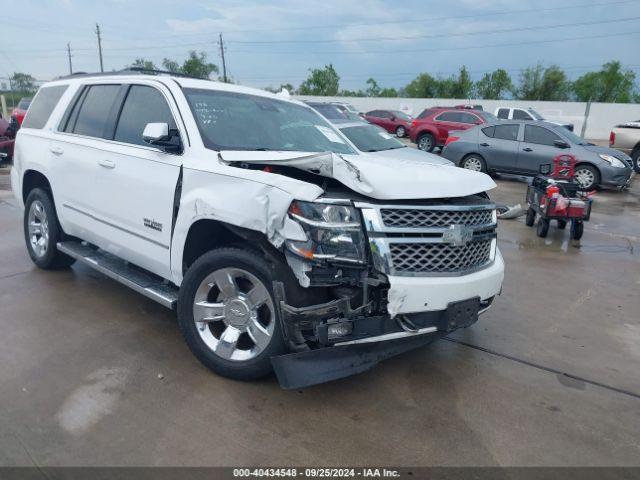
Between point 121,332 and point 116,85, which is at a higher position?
point 116,85

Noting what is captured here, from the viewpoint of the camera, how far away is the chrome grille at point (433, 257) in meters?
3.09

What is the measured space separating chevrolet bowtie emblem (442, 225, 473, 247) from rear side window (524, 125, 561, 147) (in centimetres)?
1068

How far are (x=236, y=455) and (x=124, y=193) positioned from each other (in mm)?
2302

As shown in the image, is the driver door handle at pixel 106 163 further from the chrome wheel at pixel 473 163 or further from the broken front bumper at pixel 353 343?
the chrome wheel at pixel 473 163

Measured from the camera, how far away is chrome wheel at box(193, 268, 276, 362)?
327cm

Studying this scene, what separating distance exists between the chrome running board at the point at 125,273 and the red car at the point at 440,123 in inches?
671

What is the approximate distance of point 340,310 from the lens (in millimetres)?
3012

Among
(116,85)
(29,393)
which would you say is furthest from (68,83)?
(29,393)

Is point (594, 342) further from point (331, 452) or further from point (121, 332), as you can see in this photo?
point (121, 332)

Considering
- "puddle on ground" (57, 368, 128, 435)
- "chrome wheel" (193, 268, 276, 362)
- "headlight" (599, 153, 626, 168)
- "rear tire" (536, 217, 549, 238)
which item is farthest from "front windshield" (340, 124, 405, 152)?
"puddle on ground" (57, 368, 128, 435)

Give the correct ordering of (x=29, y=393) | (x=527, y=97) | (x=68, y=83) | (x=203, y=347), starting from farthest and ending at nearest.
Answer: (x=527, y=97)
(x=68, y=83)
(x=203, y=347)
(x=29, y=393)

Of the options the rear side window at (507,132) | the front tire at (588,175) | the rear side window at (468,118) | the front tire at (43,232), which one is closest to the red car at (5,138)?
the front tire at (43,232)

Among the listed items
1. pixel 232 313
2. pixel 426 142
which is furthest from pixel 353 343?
pixel 426 142

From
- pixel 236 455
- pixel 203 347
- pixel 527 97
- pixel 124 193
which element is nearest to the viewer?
pixel 236 455
